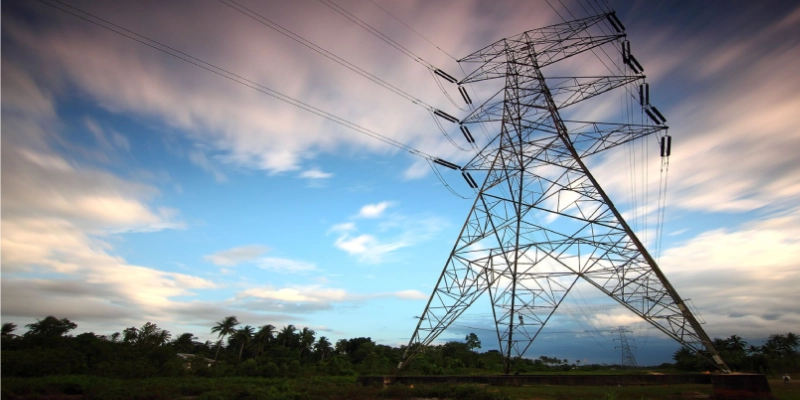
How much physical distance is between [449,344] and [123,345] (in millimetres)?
43008

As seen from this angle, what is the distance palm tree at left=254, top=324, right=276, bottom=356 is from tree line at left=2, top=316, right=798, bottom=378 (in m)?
0.17

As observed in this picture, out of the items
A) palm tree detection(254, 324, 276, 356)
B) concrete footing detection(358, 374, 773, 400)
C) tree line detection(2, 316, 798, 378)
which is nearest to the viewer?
concrete footing detection(358, 374, 773, 400)

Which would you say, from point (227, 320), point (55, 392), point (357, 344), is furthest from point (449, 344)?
point (55, 392)

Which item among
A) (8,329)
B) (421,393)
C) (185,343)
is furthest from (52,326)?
(421,393)

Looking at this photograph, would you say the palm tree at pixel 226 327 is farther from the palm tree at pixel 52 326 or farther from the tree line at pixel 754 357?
the tree line at pixel 754 357

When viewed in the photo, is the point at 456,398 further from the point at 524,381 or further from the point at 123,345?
the point at 123,345

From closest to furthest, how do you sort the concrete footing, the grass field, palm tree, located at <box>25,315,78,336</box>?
the concrete footing
the grass field
palm tree, located at <box>25,315,78,336</box>

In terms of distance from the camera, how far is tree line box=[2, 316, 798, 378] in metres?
33.9

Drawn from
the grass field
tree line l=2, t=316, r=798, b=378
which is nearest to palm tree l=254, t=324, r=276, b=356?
tree line l=2, t=316, r=798, b=378

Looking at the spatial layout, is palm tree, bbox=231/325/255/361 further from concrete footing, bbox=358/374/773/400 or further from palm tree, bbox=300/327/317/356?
concrete footing, bbox=358/374/773/400

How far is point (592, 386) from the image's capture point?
19.0 m

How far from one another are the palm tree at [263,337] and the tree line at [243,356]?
0.56 feet

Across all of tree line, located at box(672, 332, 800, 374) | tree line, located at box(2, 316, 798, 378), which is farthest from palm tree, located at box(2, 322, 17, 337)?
tree line, located at box(672, 332, 800, 374)

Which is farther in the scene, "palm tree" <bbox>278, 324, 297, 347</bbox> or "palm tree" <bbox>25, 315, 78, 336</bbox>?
"palm tree" <bbox>278, 324, 297, 347</bbox>
